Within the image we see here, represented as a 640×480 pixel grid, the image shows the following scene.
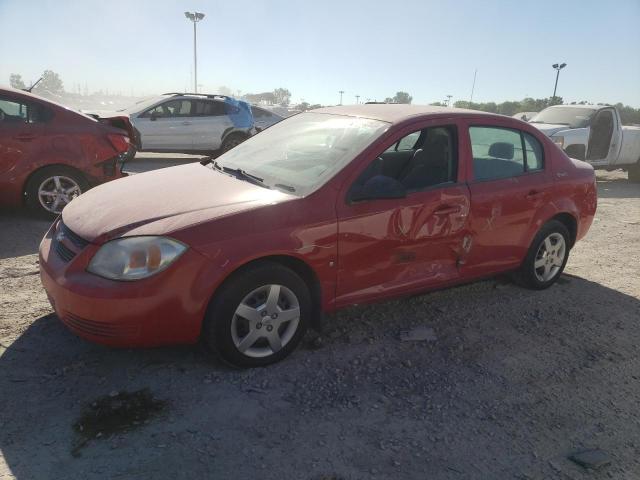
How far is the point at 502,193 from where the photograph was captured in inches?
154

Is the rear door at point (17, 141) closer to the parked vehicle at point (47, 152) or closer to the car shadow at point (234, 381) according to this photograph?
the parked vehicle at point (47, 152)

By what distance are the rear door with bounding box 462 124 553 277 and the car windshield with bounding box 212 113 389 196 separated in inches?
36.4

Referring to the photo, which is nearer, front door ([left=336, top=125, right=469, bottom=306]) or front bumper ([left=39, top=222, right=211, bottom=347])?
front bumper ([left=39, top=222, right=211, bottom=347])

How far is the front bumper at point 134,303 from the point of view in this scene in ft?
8.71

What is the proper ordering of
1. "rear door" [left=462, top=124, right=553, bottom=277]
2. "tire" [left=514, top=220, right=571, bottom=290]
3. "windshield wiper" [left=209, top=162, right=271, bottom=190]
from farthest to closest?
"tire" [left=514, top=220, right=571, bottom=290] < "rear door" [left=462, top=124, right=553, bottom=277] < "windshield wiper" [left=209, top=162, right=271, bottom=190]

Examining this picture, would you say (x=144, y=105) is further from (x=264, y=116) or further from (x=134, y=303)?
(x=134, y=303)

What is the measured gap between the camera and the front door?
321 cm

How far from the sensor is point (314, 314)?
10.7ft

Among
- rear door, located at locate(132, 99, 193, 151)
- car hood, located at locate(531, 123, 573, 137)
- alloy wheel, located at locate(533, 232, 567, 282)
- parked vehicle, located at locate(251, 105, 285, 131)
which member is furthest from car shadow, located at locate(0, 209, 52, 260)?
parked vehicle, located at locate(251, 105, 285, 131)

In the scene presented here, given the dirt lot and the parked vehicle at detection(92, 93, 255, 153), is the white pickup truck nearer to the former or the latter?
the parked vehicle at detection(92, 93, 255, 153)

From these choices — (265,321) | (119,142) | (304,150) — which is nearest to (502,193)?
(304,150)

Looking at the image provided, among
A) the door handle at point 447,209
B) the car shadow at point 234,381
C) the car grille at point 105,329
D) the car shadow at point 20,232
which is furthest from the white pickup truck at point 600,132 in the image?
the car grille at point 105,329

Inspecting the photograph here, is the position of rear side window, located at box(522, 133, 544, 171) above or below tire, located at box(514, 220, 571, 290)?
above

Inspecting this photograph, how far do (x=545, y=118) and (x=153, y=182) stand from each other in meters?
11.4
